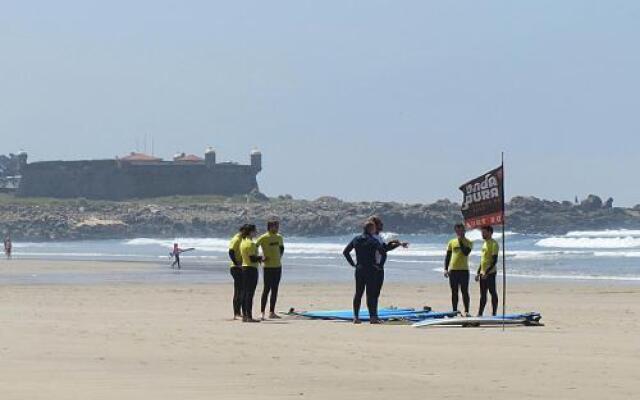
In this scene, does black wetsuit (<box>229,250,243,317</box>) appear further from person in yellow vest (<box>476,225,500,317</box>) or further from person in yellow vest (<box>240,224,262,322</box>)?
person in yellow vest (<box>476,225,500,317</box>)

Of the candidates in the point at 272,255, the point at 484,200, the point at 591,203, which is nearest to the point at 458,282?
the point at 484,200

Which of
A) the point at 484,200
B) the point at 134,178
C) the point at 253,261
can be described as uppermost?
the point at 134,178

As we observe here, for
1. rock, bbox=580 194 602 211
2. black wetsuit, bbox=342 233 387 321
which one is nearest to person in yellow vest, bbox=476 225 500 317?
black wetsuit, bbox=342 233 387 321

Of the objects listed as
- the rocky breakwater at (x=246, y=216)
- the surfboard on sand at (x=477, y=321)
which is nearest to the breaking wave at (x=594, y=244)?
the rocky breakwater at (x=246, y=216)

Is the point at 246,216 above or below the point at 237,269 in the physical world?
above

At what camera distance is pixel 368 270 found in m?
15.3

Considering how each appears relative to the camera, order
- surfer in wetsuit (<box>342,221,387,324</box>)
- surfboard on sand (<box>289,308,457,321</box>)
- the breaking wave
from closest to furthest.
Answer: surfer in wetsuit (<box>342,221,387,324</box>) < surfboard on sand (<box>289,308,457,321</box>) < the breaking wave

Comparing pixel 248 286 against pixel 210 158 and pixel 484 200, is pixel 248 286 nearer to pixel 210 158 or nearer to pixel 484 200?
pixel 484 200

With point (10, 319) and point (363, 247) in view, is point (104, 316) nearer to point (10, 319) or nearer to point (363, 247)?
point (10, 319)

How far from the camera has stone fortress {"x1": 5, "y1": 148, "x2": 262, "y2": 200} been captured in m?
154

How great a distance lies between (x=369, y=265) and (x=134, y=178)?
463ft

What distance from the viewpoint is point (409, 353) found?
11.5m

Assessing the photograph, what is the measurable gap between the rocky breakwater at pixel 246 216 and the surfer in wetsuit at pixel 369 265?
116m

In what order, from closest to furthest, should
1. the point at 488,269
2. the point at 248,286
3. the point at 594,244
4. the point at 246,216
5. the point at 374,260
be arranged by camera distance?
the point at 374,260 < the point at 488,269 < the point at 248,286 < the point at 594,244 < the point at 246,216
